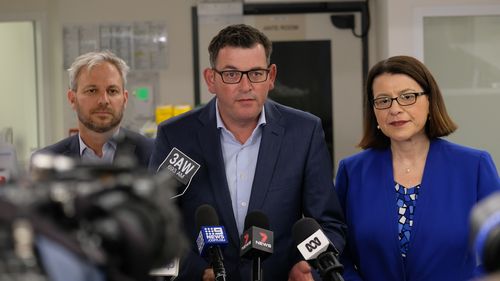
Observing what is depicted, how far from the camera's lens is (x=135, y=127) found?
5684 mm

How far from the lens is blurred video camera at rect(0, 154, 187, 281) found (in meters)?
0.83

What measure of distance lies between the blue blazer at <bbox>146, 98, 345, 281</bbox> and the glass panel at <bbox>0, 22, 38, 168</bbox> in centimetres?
362

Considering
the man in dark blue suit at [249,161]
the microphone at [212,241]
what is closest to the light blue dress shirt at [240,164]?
the man in dark blue suit at [249,161]

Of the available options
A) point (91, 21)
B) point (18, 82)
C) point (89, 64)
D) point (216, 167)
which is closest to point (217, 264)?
point (216, 167)

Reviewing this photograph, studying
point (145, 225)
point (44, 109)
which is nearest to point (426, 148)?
point (145, 225)

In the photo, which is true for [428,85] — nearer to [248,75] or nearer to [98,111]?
[248,75]

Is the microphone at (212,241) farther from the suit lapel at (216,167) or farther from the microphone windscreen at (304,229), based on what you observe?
the suit lapel at (216,167)

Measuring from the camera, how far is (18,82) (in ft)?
19.9

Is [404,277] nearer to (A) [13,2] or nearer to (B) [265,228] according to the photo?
(B) [265,228]

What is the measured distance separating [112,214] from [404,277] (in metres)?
1.53

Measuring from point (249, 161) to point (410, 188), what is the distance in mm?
495

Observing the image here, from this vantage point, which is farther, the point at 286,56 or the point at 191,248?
the point at 286,56

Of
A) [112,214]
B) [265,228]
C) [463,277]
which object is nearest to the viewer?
[112,214]

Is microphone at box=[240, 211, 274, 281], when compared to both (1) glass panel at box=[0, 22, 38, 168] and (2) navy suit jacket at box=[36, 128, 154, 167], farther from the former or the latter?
(1) glass panel at box=[0, 22, 38, 168]
